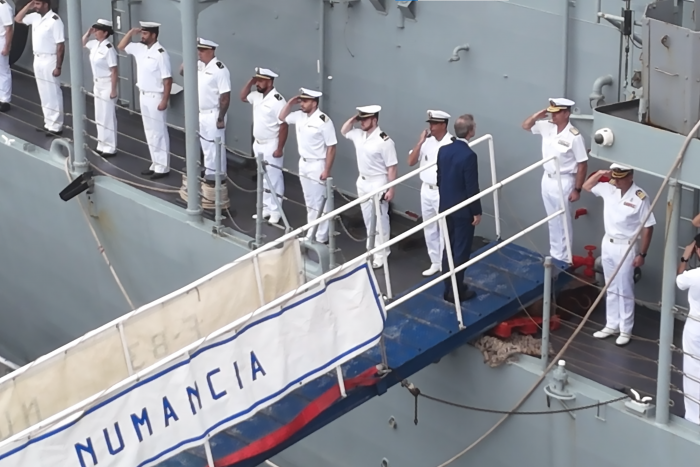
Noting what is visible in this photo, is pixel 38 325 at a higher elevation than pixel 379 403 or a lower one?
lower

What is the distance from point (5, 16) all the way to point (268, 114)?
12.0ft

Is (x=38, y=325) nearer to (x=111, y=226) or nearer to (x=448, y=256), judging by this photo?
(x=111, y=226)

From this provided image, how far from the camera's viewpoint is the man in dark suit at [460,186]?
6.75m

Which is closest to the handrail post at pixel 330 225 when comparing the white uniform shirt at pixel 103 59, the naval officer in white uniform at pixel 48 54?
the white uniform shirt at pixel 103 59

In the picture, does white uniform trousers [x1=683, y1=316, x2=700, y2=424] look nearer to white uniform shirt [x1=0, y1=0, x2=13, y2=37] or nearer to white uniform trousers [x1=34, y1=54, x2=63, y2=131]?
white uniform trousers [x1=34, y1=54, x2=63, y2=131]

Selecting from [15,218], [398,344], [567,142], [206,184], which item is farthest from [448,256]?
[15,218]

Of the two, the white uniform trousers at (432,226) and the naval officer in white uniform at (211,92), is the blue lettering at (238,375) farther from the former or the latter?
the naval officer in white uniform at (211,92)

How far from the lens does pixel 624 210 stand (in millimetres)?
6957

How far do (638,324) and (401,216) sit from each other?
2.32 m

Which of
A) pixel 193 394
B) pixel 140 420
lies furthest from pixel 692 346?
pixel 140 420

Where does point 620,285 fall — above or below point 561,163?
below

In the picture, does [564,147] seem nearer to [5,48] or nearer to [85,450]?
[85,450]

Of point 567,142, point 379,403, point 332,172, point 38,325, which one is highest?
point 567,142

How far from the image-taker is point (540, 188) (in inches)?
322
